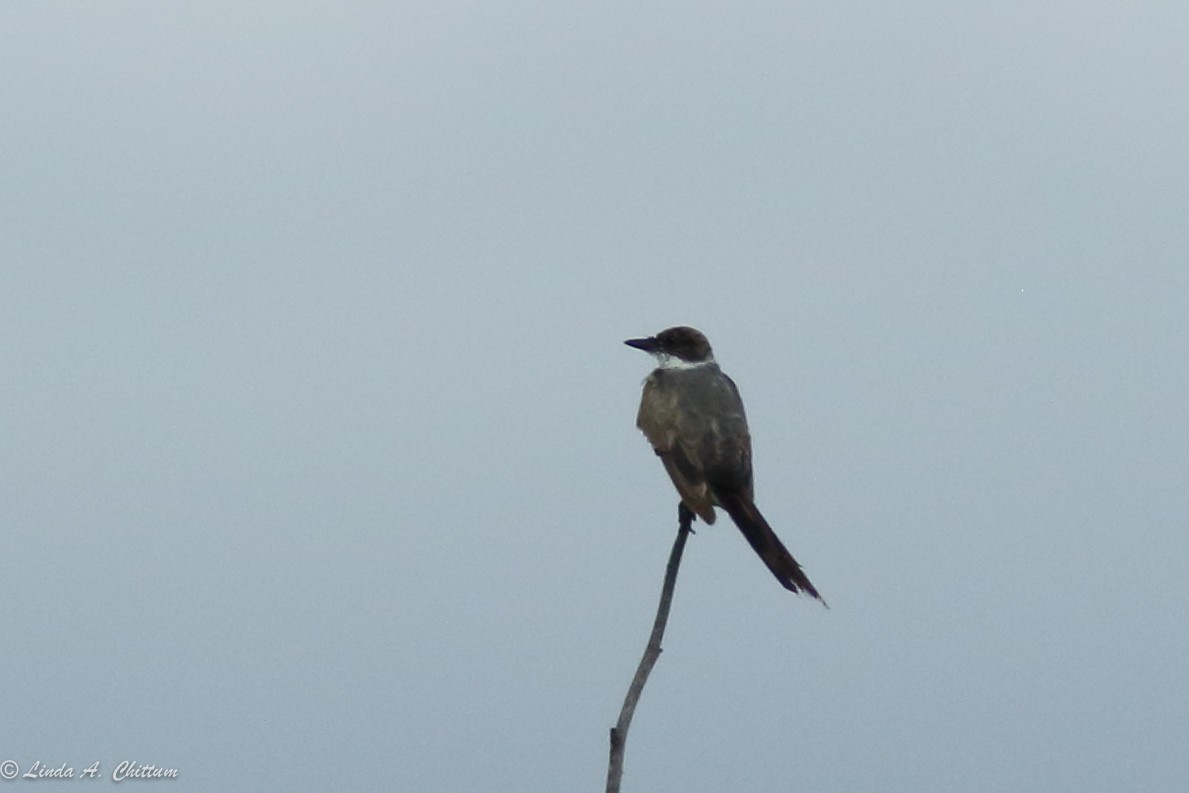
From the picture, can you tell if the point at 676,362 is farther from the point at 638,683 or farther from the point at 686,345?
the point at 638,683

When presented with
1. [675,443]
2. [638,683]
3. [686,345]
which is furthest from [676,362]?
[638,683]

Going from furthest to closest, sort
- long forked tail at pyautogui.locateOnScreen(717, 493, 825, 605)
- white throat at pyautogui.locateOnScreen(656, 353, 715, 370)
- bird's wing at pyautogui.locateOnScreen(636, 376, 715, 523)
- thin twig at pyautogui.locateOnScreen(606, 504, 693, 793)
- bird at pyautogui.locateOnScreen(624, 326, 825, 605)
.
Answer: white throat at pyautogui.locateOnScreen(656, 353, 715, 370) → bird's wing at pyautogui.locateOnScreen(636, 376, 715, 523) → bird at pyautogui.locateOnScreen(624, 326, 825, 605) → long forked tail at pyautogui.locateOnScreen(717, 493, 825, 605) → thin twig at pyautogui.locateOnScreen(606, 504, 693, 793)

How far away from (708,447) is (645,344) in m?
2.50

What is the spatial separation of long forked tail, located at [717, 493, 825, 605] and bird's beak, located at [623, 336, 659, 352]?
284 cm

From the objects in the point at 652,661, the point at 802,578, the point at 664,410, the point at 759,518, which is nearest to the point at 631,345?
the point at 664,410

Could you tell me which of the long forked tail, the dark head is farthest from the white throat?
the long forked tail

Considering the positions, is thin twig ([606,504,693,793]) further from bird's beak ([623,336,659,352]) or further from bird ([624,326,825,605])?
bird's beak ([623,336,659,352])

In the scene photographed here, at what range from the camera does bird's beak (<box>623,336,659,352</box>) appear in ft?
43.4

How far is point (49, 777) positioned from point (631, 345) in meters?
5.88

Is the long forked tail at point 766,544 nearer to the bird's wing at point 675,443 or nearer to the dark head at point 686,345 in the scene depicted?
the bird's wing at point 675,443

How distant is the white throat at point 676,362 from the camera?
1270 cm

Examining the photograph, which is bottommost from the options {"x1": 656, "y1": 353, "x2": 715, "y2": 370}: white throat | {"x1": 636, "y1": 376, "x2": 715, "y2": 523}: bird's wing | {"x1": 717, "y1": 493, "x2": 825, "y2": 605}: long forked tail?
{"x1": 717, "y1": 493, "x2": 825, "y2": 605}: long forked tail

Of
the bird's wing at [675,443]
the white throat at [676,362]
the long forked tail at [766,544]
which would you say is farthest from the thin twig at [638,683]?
the white throat at [676,362]

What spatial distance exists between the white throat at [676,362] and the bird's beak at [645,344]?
8 cm
